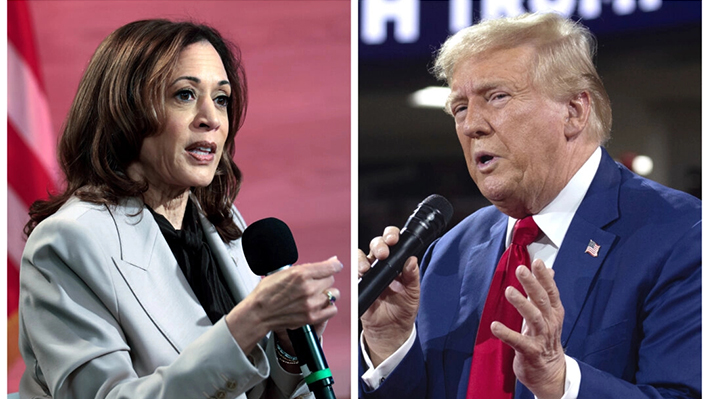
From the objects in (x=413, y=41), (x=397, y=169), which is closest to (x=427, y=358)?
(x=397, y=169)

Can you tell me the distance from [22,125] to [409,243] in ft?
5.50

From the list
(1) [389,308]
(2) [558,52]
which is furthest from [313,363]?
(2) [558,52]

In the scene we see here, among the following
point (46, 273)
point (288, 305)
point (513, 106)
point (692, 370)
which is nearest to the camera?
point (288, 305)

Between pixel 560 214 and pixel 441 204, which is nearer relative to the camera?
pixel 560 214

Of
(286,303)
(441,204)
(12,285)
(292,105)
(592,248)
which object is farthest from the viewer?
(12,285)

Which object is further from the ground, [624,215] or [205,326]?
[624,215]

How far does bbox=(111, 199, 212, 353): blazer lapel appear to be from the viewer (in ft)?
5.93

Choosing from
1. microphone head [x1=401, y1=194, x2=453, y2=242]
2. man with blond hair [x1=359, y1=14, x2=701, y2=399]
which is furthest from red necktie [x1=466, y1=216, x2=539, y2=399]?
microphone head [x1=401, y1=194, x2=453, y2=242]

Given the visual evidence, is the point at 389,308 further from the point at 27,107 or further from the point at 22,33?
the point at 22,33

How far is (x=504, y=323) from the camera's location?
86.6 inches

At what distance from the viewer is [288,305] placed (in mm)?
1599

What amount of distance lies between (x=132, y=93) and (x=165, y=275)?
487mm

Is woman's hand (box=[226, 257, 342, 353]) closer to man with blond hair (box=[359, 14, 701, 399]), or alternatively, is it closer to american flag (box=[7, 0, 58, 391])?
man with blond hair (box=[359, 14, 701, 399])

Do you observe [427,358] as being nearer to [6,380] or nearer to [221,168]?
[221,168]
